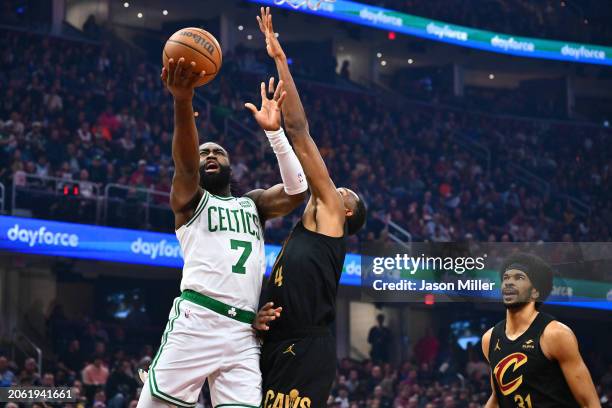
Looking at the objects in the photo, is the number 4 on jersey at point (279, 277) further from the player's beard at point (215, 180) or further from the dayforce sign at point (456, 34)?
the dayforce sign at point (456, 34)

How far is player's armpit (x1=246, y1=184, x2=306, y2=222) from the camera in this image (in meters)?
5.70

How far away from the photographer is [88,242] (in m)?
16.7

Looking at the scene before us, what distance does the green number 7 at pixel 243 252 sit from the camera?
5449 mm

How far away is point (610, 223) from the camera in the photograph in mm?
26625

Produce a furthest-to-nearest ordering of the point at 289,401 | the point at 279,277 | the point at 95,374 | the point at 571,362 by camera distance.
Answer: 1. the point at 95,374
2. the point at 279,277
3. the point at 571,362
4. the point at 289,401

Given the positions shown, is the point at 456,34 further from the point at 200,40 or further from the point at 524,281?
the point at 200,40

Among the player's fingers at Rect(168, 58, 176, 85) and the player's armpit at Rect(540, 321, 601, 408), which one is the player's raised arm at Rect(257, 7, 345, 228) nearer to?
the player's fingers at Rect(168, 58, 176, 85)

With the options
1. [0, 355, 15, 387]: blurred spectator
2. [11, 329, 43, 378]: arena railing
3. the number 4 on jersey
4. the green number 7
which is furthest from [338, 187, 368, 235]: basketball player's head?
[11, 329, 43, 378]: arena railing

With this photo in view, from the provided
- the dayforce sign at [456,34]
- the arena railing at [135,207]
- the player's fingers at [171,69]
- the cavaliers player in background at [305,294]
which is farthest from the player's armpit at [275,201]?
the dayforce sign at [456,34]

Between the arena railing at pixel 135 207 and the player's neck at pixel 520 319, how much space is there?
1171cm

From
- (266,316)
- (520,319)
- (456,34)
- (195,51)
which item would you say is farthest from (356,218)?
(456,34)

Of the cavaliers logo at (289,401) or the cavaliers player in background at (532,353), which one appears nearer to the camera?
the cavaliers logo at (289,401)

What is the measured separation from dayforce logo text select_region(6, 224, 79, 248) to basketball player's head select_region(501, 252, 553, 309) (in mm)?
11426

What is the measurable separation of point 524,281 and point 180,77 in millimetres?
2321
